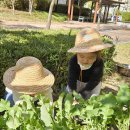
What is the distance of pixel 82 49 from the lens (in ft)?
11.3

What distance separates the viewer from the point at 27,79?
2.86 metres

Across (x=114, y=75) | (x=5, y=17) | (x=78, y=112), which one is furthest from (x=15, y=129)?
(x=5, y=17)

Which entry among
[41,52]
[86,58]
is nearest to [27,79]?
[86,58]

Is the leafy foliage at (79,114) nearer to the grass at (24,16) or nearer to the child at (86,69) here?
the child at (86,69)

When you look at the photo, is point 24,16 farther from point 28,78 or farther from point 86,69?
point 28,78

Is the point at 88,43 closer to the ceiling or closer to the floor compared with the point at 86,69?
closer to the ceiling

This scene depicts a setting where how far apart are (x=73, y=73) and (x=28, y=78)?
46.2 inches

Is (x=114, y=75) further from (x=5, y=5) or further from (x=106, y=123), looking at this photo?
(x=5, y=5)

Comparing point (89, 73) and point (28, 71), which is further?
point (89, 73)

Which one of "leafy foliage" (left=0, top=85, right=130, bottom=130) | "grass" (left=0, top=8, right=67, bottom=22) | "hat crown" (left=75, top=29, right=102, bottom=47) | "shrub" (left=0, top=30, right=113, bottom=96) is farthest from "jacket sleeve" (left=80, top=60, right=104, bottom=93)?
"grass" (left=0, top=8, right=67, bottom=22)

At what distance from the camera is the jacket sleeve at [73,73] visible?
12.9 feet

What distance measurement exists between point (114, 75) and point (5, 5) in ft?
75.3

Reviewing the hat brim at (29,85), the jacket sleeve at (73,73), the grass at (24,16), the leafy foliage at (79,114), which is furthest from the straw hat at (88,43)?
the grass at (24,16)

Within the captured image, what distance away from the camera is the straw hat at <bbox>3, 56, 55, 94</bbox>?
2.81 m
